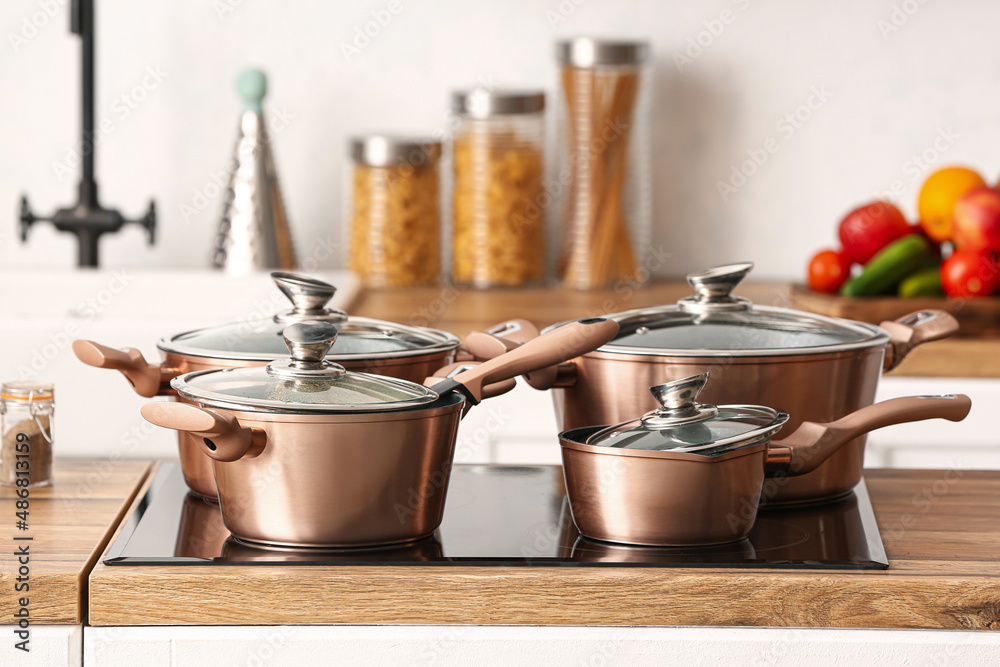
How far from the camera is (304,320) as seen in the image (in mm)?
716

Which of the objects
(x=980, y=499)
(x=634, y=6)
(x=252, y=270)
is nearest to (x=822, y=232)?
(x=634, y=6)

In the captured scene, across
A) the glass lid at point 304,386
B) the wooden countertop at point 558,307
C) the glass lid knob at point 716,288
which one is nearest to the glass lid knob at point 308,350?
the glass lid at point 304,386

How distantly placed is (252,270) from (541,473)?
119 centimetres

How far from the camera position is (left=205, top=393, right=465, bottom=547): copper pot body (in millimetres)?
602

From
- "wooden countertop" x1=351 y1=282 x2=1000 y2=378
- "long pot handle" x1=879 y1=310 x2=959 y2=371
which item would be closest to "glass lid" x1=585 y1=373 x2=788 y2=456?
"long pot handle" x1=879 y1=310 x2=959 y2=371

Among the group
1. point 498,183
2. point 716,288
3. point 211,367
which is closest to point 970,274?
point 498,183

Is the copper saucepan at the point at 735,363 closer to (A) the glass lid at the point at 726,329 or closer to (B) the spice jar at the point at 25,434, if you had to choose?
(A) the glass lid at the point at 726,329

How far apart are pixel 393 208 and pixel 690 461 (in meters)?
1.36

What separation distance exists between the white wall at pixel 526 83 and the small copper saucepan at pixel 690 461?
1483mm

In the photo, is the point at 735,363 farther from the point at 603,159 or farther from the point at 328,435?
the point at 603,159

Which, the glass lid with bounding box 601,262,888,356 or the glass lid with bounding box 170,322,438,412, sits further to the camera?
the glass lid with bounding box 601,262,888,356

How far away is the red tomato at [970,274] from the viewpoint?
164 cm

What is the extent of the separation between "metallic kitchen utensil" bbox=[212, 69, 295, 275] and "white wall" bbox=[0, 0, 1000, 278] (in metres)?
0.15

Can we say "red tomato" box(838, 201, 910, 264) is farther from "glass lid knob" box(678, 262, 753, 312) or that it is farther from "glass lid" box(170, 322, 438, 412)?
"glass lid" box(170, 322, 438, 412)
